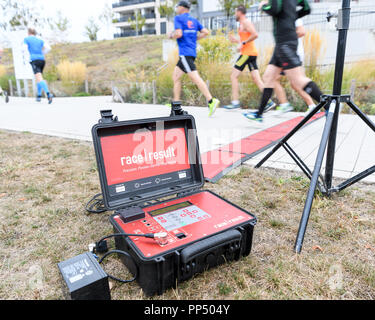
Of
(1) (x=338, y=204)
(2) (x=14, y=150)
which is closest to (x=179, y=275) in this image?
(1) (x=338, y=204)

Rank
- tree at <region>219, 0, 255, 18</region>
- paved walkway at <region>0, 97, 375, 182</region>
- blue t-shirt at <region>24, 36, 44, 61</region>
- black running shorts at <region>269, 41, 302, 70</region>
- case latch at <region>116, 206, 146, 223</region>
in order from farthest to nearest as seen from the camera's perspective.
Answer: tree at <region>219, 0, 255, 18</region> < blue t-shirt at <region>24, 36, 44, 61</region> < paved walkway at <region>0, 97, 375, 182</region> < black running shorts at <region>269, 41, 302, 70</region> < case latch at <region>116, 206, 146, 223</region>

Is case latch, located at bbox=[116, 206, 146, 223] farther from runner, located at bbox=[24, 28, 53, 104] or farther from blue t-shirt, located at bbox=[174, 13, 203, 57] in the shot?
runner, located at bbox=[24, 28, 53, 104]

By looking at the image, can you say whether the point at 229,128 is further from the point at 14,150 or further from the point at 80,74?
the point at 80,74

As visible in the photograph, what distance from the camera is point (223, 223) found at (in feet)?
4.65

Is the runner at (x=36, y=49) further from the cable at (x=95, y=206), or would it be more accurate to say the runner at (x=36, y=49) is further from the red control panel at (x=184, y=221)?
the red control panel at (x=184, y=221)

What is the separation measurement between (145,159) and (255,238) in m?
0.80

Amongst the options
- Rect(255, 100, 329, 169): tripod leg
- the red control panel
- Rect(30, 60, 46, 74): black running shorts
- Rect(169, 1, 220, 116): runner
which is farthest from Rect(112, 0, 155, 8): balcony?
the red control panel

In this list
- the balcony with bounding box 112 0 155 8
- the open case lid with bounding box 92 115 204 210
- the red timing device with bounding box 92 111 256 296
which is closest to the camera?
the red timing device with bounding box 92 111 256 296

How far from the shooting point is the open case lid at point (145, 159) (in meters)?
1.57

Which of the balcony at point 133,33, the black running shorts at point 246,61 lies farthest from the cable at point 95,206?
the balcony at point 133,33

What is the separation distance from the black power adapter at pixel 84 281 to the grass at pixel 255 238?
0.14 metres

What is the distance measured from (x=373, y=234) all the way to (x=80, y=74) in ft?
42.8

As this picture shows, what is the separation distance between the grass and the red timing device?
0.35 ft

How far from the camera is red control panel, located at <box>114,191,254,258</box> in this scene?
1255mm
